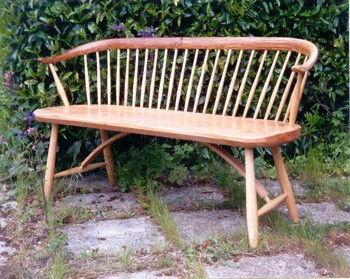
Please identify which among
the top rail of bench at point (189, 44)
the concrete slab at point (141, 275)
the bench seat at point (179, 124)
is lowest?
the concrete slab at point (141, 275)

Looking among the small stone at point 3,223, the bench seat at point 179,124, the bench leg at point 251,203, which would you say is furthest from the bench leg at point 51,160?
the bench leg at point 251,203

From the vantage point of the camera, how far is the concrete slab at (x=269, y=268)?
219cm

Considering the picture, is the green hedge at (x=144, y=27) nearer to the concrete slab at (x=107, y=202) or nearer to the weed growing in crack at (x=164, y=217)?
the concrete slab at (x=107, y=202)

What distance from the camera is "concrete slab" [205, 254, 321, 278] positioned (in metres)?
2.19

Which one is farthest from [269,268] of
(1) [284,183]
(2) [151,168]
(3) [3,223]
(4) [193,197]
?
(3) [3,223]

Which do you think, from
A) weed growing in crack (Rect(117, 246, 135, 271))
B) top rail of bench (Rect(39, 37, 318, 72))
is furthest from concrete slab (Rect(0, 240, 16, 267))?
top rail of bench (Rect(39, 37, 318, 72))

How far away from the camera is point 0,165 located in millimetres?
3709

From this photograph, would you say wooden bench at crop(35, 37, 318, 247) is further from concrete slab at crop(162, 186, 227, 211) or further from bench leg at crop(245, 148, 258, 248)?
concrete slab at crop(162, 186, 227, 211)

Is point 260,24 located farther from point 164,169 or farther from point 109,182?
point 109,182

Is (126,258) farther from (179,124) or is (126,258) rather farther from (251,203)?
(179,124)

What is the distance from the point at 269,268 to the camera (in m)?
2.25

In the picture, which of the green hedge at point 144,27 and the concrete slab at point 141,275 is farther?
the green hedge at point 144,27

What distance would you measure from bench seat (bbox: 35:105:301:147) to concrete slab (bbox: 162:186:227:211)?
0.53 metres

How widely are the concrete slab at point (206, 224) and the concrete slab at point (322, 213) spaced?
1.17 feet
